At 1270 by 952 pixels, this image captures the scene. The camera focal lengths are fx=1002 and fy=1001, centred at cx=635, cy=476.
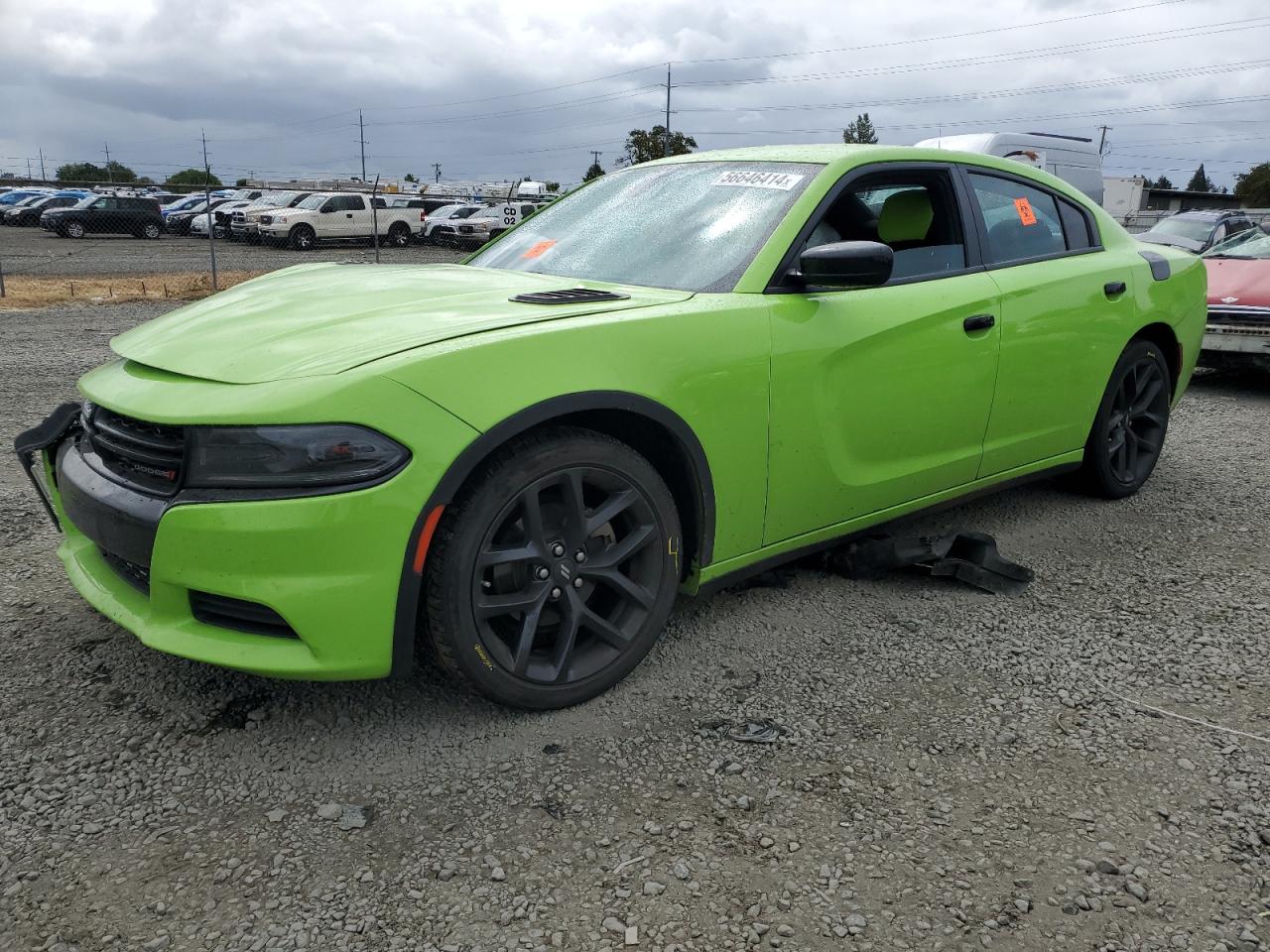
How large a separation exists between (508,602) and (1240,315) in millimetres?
7603

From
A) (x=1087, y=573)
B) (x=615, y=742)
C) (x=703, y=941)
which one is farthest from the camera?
(x=1087, y=573)

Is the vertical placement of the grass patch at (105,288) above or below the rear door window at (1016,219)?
below

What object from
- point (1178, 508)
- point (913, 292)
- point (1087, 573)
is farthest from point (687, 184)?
point (1178, 508)

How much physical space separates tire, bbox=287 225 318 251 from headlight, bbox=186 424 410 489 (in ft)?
88.8

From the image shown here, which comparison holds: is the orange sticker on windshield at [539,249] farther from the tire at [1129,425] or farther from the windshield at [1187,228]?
the windshield at [1187,228]

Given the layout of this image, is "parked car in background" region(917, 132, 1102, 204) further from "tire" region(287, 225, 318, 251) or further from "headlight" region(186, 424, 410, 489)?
"tire" region(287, 225, 318, 251)

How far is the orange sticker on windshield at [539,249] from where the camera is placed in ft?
12.1

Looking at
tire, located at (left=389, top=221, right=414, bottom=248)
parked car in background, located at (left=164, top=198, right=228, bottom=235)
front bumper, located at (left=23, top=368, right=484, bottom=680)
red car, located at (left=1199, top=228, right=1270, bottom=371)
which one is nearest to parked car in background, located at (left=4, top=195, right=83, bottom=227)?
parked car in background, located at (left=164, top=198, right=228, bottom=235)

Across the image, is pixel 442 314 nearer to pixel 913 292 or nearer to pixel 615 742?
pixel 615 742

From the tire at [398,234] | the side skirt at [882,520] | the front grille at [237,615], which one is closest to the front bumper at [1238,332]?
the side skirt at [882,520]

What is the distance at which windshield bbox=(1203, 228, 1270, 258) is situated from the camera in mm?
9023

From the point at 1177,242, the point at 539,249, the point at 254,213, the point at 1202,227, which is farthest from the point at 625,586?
the point at 254,213

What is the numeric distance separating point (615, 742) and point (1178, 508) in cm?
350

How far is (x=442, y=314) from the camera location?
2.73m
